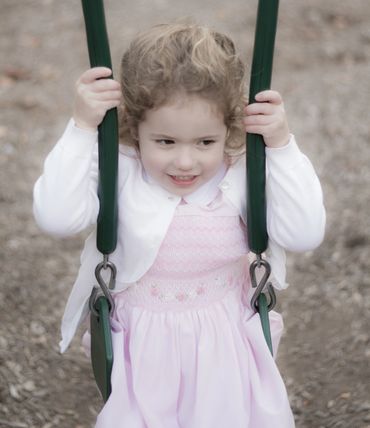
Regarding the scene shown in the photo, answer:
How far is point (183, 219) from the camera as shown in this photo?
224 centimetres

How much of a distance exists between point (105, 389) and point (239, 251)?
520mm

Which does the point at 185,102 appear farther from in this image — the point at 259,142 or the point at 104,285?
the point at 104,285

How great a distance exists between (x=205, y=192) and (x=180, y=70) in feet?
1.23

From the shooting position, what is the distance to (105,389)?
230 cm

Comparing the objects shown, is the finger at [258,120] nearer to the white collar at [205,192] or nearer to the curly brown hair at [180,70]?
the curly brown hair at [180,70]

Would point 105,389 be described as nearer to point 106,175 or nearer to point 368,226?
point 106,175

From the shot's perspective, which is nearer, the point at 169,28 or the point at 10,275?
the point at 169,28

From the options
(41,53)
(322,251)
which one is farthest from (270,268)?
(41,53)

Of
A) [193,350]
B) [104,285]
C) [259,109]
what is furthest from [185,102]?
[193,350]

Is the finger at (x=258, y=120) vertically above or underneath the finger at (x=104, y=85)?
underneath

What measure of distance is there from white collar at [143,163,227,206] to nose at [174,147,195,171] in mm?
169

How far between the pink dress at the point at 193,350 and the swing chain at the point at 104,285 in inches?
3.5

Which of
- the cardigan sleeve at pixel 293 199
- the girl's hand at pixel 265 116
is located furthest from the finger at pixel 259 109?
the cardigan sleeve at pixel 293 199

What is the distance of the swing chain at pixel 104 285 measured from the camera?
2.21 meters
